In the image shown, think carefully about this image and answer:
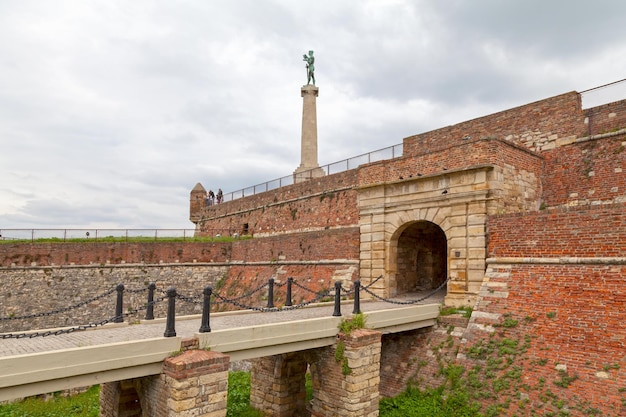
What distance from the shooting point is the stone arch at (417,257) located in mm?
14070

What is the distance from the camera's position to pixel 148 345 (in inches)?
268

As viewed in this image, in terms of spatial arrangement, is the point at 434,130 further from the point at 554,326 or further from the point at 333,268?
the point at 554,326

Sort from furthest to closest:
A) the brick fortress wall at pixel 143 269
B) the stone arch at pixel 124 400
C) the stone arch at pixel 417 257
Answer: the brick fortress wall at pixel 143 269
the stone arch at pixel 417 257
the stone arch at pixel 124 400

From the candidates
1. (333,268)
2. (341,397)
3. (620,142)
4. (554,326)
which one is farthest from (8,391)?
(620,142)

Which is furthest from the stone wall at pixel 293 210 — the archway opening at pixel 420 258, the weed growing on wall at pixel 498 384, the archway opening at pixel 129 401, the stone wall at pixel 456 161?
the archway opening at pixel 129 401

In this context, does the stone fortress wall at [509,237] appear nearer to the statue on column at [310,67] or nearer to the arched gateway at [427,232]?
the arched gateway at [427,232]

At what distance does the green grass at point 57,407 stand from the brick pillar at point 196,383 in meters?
6.99

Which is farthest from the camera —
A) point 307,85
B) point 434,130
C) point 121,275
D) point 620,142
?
point 307,85

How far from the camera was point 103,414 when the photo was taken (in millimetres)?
9305

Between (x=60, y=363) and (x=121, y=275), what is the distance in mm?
17253

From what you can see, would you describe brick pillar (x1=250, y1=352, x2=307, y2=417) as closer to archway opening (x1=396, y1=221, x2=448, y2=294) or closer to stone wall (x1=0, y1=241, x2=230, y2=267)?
archway opening (x1=396, y1=221, x2=448, y2=294)

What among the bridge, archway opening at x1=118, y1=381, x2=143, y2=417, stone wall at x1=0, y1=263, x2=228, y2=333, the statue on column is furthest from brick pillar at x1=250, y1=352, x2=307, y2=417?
the statue on column

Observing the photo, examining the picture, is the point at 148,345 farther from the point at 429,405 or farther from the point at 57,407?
the point at 57,407

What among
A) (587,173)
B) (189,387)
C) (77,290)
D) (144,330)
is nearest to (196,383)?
(189,387)
